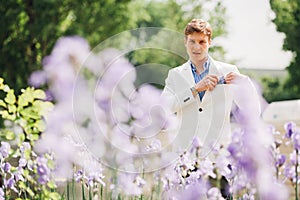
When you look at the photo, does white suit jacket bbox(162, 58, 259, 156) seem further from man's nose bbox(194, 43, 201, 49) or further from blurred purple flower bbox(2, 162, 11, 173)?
blurred purple flower bbox(2, 162, 11, 173)

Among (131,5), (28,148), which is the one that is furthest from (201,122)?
(131,5)

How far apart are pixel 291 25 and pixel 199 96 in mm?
13103

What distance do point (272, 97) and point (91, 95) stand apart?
21.8m

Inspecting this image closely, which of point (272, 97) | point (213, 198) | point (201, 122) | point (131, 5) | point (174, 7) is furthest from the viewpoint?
point (272, 97)

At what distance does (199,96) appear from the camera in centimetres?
320

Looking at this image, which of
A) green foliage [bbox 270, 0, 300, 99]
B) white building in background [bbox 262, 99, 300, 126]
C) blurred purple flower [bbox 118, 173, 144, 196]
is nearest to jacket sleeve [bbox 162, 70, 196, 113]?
blurred purple flower [bbox 118, 173, 144, 196]

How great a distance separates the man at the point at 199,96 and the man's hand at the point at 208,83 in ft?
0.29

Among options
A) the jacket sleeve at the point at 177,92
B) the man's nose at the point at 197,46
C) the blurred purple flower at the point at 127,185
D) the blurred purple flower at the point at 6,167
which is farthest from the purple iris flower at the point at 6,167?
the man's nose at the point at 197,46

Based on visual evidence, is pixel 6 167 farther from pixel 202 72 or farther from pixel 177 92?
pixel 202 72

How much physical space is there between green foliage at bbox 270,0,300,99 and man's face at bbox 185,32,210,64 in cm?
1290

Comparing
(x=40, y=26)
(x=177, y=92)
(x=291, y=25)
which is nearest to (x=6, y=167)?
(x=177, y=92)

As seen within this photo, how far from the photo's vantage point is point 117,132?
115 inches

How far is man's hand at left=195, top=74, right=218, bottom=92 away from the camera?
2.94 meters

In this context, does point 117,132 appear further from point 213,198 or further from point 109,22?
point 109,22
